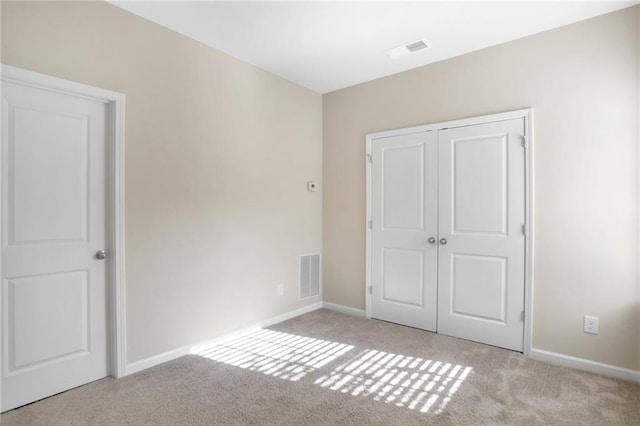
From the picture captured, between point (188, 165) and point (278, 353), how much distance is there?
1.82 meters

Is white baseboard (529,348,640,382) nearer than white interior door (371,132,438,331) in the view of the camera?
Yes

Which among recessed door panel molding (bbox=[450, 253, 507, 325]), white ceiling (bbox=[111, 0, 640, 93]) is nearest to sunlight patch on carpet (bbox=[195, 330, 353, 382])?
recessed door panel molding (bbox=[450, 253, 507, 325])

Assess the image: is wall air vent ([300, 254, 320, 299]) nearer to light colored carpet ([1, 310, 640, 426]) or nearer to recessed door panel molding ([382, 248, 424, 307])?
recessed door panel molding ([382, 248, 424, 307])

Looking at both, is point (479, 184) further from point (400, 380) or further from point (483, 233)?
point (400, 380)

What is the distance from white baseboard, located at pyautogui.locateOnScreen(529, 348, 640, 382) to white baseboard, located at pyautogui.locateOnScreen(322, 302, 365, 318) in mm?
1739

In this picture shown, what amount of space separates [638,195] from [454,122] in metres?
1.50

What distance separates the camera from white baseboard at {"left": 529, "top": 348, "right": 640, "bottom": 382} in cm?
252

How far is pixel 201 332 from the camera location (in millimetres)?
3066

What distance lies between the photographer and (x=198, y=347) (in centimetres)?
302

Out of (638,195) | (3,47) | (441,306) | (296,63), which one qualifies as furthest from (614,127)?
(3,47)

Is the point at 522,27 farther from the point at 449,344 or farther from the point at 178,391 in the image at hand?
the point at 178,391

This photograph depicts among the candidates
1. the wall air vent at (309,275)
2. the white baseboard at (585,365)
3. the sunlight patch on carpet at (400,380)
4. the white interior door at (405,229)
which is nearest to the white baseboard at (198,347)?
the wall air vent at (309,275)

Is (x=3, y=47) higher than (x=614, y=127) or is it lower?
higher

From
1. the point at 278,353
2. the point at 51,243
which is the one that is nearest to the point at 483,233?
the point at 278,353
